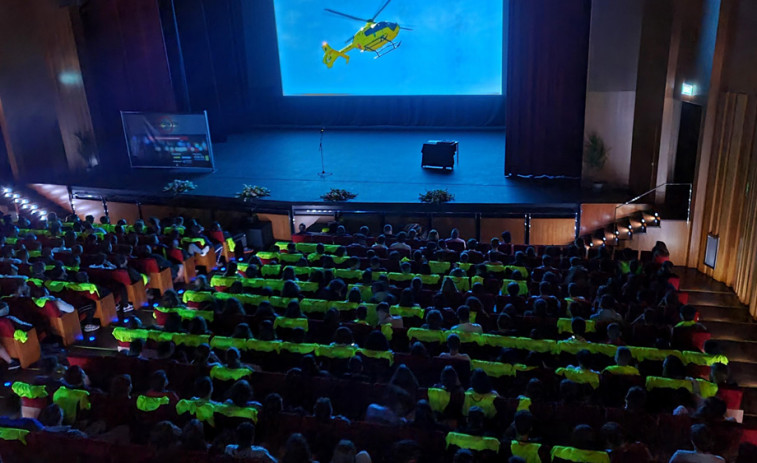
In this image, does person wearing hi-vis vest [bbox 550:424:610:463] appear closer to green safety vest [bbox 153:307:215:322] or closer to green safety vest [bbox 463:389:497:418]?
green safety vest [bbox 463:389:497:418]

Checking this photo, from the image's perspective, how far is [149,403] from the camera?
509cm

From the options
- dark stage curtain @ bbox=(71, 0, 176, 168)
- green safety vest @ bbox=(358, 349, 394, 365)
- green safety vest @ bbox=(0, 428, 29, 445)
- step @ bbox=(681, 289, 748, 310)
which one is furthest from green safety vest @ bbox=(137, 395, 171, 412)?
dark stage curtain @ bbox=(71, 0, 176, 168)

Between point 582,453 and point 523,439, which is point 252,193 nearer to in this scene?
point 523,439

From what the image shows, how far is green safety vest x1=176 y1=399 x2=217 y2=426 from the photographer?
503 centimetres

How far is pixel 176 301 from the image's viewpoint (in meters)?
7.05

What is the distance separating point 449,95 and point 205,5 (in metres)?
7.12

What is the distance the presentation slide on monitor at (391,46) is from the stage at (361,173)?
1.37m

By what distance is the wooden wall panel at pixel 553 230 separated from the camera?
10922 mm

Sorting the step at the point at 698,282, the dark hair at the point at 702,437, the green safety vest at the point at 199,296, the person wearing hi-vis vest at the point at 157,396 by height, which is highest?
the green safety vest at the point at 199,296

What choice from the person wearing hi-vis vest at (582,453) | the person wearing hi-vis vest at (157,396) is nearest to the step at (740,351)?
the person wearing hi-vis vest at (582,453)

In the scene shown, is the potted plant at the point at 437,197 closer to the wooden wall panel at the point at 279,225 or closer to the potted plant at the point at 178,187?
the wooden wall panel at the point at 279,225

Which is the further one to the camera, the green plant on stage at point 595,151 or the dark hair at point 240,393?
the green plant on stage at point 595,151

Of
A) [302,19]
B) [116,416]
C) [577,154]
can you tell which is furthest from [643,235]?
[302,19]

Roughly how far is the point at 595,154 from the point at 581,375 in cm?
694
